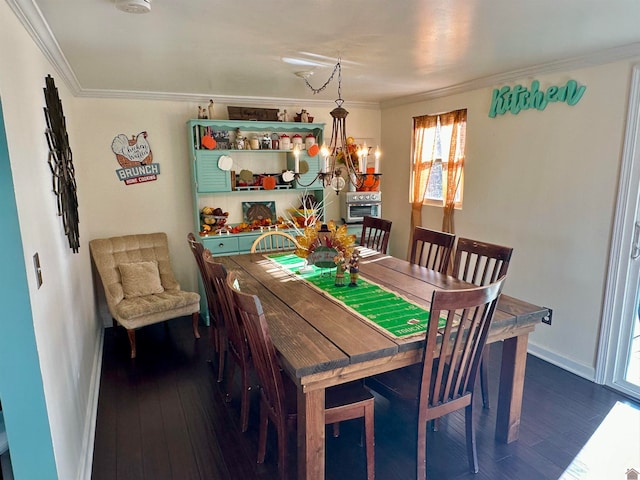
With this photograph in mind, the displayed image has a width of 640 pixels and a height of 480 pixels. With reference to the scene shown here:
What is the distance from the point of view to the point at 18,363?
1.45 meters

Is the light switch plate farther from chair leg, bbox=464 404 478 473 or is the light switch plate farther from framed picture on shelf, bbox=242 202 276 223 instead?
framed picture on shelf, bbox=242 202 276 223

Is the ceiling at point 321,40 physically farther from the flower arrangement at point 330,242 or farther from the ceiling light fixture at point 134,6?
the flower arrangement at point 330,242

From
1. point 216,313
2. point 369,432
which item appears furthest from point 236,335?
point 369,432

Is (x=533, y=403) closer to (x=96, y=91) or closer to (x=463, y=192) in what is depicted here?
(x=463, y=192)

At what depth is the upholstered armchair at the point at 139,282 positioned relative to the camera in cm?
343

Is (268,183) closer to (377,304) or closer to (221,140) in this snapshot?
(221,140)

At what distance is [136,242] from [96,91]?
145 cm

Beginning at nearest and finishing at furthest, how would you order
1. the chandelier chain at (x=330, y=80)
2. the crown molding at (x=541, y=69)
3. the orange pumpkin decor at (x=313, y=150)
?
the crown molding at (x=541, y=69) → the chandelier chain at (x=330, y=80) → the orange pumpkin decor at (x=313, y=150)

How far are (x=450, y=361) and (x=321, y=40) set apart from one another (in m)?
1.93

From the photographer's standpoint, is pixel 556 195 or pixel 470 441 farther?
pixel 556 195

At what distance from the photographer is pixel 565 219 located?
3.08 meters

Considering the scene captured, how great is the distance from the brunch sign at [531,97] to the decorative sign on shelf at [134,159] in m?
3.32

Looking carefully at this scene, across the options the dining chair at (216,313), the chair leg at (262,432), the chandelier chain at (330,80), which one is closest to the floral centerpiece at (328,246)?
the dining chair at (216,313)

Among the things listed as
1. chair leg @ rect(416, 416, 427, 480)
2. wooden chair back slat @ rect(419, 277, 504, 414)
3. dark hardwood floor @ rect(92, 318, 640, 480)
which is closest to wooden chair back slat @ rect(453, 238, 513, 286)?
wooden chair back slat @ rect(419, 277, 504, 414)
